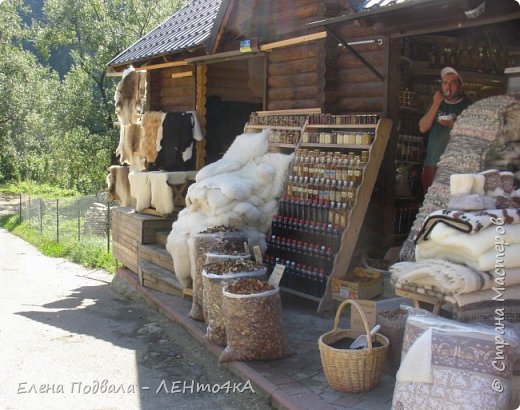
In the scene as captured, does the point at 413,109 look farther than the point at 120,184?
No

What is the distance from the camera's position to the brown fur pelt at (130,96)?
1189 centimetres

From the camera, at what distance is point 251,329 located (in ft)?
18.1

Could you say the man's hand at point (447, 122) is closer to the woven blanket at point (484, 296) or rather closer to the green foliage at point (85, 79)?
the woven blanket at point (484, 296)

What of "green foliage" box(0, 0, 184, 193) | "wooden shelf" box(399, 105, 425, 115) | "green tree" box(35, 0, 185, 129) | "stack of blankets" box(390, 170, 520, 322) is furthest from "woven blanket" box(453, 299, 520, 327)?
"green tree" box(35, 0, 185, 129)

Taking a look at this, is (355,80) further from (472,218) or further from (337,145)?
(472,218)

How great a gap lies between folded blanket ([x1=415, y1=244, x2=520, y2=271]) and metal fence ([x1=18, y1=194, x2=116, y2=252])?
11033 millimetres

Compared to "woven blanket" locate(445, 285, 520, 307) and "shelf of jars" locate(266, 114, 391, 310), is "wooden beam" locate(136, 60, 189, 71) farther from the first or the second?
"woven blanket" locate(445, 285, 520, 307)

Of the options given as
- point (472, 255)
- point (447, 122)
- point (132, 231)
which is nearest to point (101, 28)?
point (132, 231)

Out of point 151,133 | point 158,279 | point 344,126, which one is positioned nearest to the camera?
point 344,126

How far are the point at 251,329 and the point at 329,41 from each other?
3903 millimetres

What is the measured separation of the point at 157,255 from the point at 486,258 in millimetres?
6091

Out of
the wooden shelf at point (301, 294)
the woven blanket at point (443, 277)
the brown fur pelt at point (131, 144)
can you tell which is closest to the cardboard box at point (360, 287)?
the wooden shelf at point (301, 294)

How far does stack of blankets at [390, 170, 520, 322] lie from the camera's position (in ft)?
13.6

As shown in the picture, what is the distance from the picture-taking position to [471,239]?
4.17 metres
